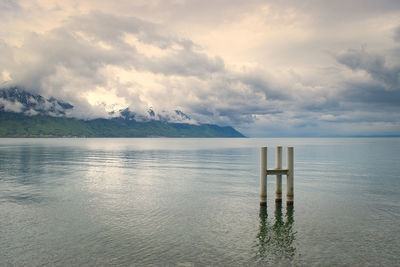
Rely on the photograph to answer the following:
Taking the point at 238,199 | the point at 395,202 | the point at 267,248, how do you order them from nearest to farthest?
the point at 267,248, the point at 395,202, the point at 238,199

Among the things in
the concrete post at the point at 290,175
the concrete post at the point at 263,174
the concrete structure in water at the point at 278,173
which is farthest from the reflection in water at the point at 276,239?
the concrete post at the point at 290,175

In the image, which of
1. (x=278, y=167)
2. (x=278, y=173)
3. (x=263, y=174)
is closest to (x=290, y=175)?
(x=278, y=173)

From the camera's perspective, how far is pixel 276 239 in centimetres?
1988

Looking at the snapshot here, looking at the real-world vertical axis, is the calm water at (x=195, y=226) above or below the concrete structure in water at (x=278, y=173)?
below

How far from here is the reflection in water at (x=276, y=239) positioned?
17109mm

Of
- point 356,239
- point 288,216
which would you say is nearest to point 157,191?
point 288,216

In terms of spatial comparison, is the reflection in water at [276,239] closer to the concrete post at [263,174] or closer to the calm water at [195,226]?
the calm water at [195,226]

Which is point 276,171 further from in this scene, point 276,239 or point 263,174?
point 276,239

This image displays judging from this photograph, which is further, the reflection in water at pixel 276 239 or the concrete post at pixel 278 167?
the concrete post at pixel 278 167

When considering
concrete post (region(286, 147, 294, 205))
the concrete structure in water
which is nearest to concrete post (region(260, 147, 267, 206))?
the concrete structure in water

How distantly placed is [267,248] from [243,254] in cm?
196

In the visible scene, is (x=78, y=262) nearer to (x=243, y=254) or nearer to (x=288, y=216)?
(x=243, y=254)

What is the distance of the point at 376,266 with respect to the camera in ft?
51.4

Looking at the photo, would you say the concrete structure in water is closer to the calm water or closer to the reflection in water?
the calm water
